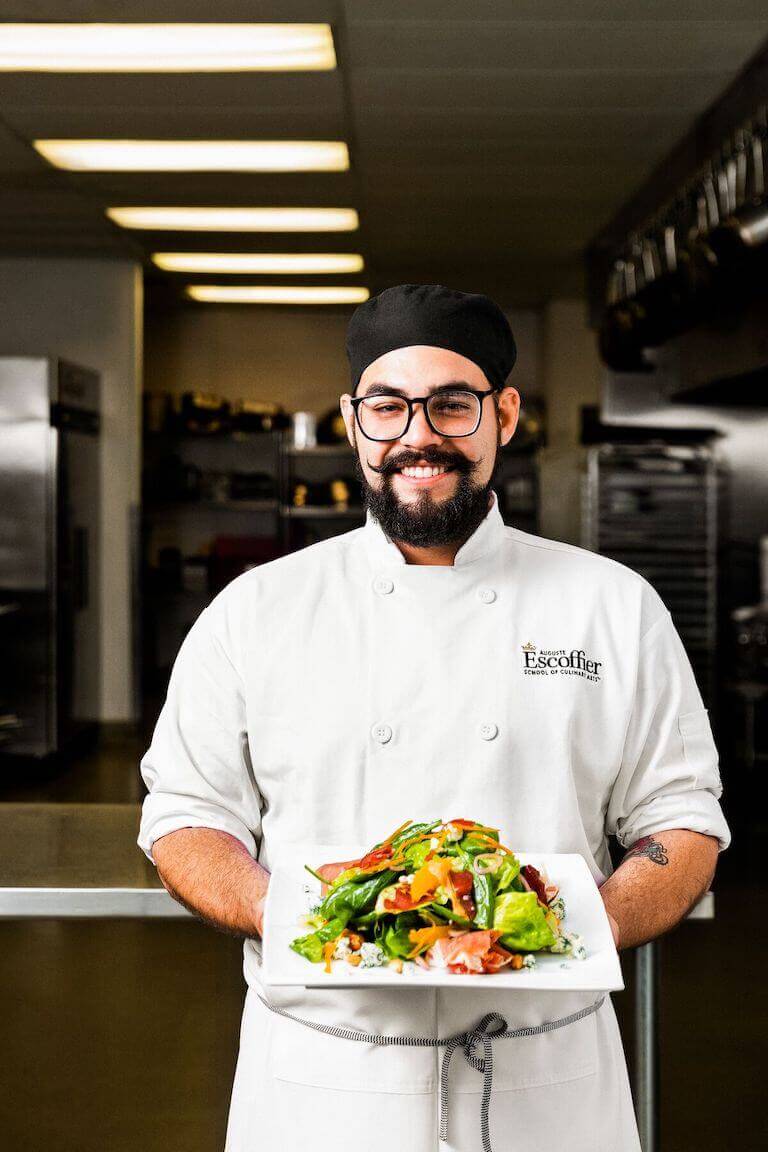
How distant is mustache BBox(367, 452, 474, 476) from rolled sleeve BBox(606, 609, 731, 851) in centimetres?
28

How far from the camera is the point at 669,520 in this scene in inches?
257

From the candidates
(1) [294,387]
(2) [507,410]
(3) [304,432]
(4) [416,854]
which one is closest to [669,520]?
(3) [304,432]

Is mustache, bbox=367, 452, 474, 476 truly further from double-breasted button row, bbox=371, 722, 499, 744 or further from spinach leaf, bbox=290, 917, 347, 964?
spinach leaf, bbox=290, 917, 347, 964

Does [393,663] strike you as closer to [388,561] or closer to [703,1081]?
[388,561]

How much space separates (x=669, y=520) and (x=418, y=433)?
5.46 m

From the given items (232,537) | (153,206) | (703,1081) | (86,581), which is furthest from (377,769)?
(232,537)

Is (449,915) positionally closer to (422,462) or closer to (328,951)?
(328,951)

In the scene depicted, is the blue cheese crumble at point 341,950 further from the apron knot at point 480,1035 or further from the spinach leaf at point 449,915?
the apron knot at point 480,1035

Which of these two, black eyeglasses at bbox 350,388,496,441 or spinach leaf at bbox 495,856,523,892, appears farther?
black eyeglasses at bbox 350,388,496,441

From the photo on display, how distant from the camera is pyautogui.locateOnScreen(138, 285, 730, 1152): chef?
125cm

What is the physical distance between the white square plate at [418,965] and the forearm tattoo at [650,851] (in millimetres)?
97

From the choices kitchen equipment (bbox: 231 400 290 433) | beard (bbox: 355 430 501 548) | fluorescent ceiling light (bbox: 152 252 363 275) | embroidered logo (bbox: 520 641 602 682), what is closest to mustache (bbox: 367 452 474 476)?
beard (bbox: 355 430 501 548)

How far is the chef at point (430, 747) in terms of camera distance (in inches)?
49.0

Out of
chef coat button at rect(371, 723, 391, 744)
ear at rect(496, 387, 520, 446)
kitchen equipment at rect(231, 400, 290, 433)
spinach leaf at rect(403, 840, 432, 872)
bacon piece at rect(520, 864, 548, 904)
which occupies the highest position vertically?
kitchen equipment at rect(231, 400, 290, 433)
